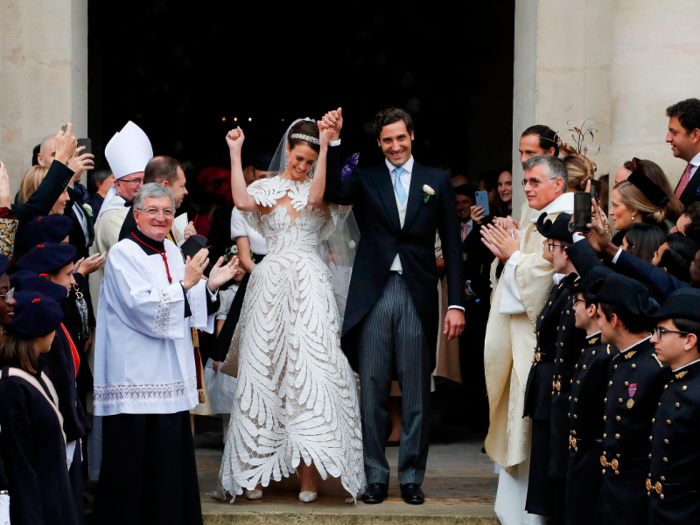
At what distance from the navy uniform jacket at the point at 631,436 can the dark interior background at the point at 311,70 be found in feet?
25.9

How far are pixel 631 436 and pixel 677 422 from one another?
1.18 feet

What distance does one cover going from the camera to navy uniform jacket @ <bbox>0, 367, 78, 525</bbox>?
355cm

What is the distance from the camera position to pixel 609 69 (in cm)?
633

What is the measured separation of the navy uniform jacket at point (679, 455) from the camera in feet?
10.9

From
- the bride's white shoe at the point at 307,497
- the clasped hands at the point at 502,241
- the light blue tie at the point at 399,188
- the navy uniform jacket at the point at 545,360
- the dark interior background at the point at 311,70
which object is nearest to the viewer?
the navy uniform jacket at the point at 545,360

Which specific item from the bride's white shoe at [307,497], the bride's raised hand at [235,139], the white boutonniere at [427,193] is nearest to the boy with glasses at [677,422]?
the white boutonniere at [427,193]

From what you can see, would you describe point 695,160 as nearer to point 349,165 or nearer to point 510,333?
point 510,333

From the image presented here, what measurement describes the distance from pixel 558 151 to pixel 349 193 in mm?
1252

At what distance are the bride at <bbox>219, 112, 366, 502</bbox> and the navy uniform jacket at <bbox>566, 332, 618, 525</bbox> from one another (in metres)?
1.44

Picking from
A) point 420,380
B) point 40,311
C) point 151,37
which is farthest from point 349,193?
point 151,37

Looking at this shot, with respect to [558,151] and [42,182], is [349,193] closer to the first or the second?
[558,151]

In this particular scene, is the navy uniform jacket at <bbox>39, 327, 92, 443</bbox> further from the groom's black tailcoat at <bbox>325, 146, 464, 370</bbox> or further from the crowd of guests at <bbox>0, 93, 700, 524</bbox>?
the groom's black tailcoat at <bbox>325, 146, 464, 370</bbox>

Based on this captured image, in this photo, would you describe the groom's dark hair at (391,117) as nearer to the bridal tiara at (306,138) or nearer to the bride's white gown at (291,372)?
the bridal tiara at (306,138)

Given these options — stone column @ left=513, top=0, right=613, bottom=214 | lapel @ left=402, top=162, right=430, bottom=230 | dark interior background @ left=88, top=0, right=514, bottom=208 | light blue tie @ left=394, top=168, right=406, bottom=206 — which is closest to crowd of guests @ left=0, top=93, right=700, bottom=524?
lapel @ left=402, top=162, right=430, bottom=230
